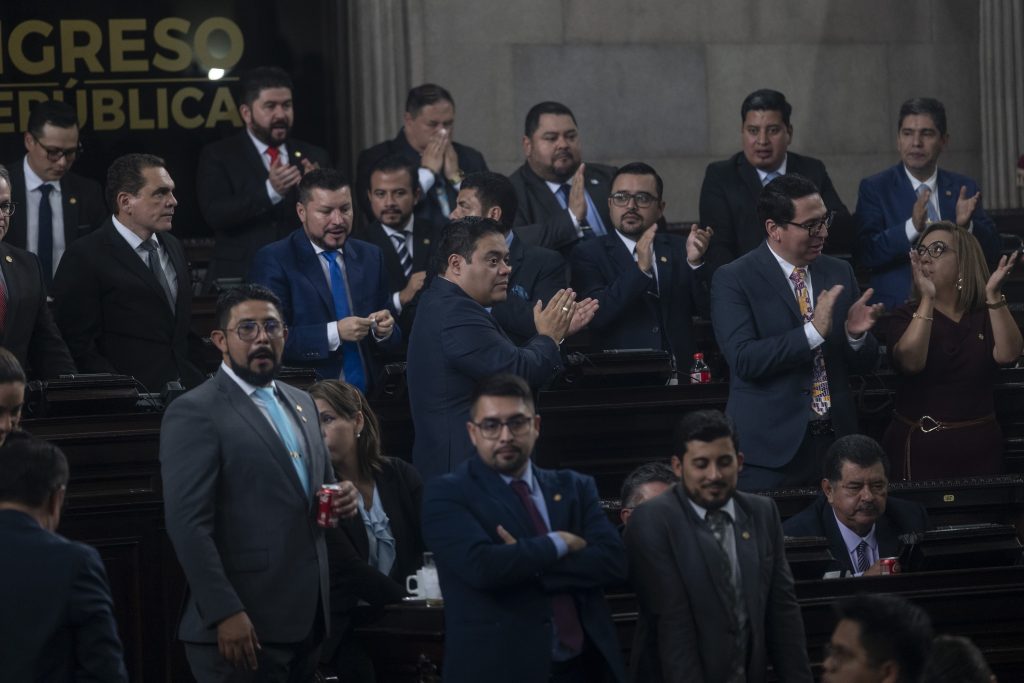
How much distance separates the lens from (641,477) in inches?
225

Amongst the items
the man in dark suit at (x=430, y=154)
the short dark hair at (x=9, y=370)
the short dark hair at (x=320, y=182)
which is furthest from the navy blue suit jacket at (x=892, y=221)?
the short dark hair at (x=9, y=370)

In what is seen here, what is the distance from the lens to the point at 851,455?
6.02 metres

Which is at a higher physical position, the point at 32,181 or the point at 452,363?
the point at 32,181

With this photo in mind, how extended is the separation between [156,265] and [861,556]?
2723 mm

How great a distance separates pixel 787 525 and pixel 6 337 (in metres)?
2.66

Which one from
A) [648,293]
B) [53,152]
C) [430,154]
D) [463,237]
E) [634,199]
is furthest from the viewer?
[430,154]

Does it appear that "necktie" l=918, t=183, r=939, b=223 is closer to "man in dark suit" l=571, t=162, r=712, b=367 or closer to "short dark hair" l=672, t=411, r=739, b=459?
"man in dark suit" l=571, t=162, r=712, b=367

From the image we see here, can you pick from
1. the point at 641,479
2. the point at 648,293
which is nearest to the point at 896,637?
the point at 641,479

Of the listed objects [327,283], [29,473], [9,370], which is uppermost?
[327,283]

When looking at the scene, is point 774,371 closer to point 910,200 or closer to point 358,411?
point 358,411

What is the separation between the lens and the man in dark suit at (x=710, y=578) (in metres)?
4.80

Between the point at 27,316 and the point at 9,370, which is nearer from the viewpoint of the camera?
the point at 9,370

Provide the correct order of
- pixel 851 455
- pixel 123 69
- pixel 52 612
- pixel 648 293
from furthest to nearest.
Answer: pixel 123 69 < pixel 648 293 < pixel 851 455 < pixel 52 612

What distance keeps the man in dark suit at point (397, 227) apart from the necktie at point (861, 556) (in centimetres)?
234
